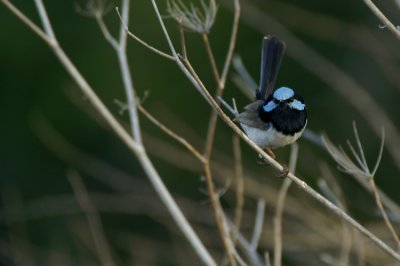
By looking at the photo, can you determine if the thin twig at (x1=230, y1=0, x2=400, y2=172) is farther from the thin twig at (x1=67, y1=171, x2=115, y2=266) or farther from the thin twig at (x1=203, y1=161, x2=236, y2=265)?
the thin twig at (x1=67, y1=171, x2=115, y2=266)

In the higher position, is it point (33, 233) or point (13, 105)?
point (13, 105)

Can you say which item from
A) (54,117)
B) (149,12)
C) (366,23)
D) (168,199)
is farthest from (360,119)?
(168,199)

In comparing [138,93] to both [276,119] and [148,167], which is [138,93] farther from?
[148,167]

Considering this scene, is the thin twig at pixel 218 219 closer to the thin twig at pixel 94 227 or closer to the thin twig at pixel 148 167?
the thin twig at pixel 148 167

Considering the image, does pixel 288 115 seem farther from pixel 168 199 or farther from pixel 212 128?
pixel 168 199

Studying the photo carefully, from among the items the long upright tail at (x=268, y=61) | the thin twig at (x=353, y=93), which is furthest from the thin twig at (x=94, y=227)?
the thin twig at (x=353, y=93)
